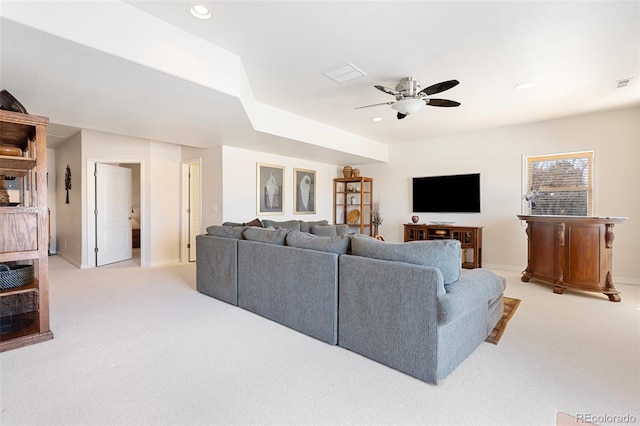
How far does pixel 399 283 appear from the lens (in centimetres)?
199

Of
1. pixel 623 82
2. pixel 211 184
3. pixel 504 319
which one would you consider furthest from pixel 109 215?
pixel 623 82

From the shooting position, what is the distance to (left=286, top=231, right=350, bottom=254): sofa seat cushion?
8.13 ft

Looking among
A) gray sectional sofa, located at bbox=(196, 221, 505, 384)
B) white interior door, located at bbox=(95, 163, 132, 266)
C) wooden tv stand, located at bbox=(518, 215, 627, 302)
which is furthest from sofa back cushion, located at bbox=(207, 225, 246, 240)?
wooden tv stand, located at bbox=(518, 215, 627, 302)

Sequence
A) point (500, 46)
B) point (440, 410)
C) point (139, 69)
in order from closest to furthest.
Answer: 1. point (440, 410)
2. point (139, 69)
3. point (500, 46)

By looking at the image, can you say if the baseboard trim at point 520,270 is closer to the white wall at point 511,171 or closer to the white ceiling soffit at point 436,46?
the white wall at point 511,171

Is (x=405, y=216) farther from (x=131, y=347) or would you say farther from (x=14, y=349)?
(x=14, y=349)

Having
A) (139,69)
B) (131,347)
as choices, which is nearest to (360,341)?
(131,347)

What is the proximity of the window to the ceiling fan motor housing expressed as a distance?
Answer: 277 cm

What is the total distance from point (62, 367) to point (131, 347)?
41 centimetres

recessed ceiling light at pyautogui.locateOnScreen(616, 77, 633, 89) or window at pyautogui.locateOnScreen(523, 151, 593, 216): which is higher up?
recessed ceiling light at pyautogui.locateOnScreen(616, 77, 633, 89)

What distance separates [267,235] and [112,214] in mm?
4508

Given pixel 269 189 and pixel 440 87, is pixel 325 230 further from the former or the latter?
pixel 440 87

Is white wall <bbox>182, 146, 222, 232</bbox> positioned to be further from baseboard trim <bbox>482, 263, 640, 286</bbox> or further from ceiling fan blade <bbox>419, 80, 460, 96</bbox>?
baseboard trim <bbox>482, 263, 640, 286</bbox>

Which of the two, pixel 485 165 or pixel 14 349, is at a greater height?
pixel 485 165
